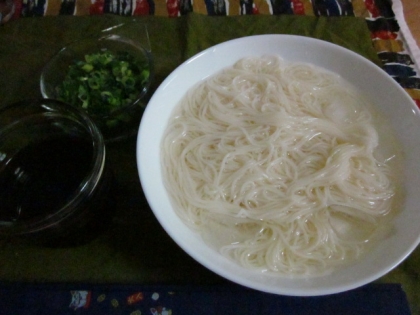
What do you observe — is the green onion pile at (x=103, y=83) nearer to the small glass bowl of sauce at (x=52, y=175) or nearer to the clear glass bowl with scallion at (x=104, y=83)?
the clear glass bowl with scallion at (x=104, y=83)

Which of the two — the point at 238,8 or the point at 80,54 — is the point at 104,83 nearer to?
the point at 80,54

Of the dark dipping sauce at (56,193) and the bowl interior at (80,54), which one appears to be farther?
the bowl interior at (80,54)

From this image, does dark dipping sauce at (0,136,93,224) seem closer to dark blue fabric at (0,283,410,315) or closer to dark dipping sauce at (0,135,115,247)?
dark dipping sauce at (0,135,115,247)

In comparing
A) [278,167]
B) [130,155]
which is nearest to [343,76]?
[278,167]

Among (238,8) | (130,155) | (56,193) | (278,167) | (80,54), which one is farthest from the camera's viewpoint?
(238,8)

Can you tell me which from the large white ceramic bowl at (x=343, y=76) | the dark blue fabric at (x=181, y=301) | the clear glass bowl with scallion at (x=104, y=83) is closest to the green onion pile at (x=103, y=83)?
the clear glass bowl with scallion at (x=104, y=83)

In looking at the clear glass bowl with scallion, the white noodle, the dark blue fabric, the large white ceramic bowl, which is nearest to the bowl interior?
the clear glass bowl with scallion

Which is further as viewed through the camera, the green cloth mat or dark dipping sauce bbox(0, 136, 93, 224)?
the green cloth mat
